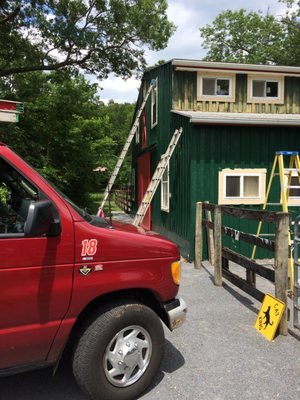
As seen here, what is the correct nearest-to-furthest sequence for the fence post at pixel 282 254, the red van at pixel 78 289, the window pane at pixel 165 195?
1. the red van at pixel 78 289
2. the fence post at pixel 282 254
3. the window pane at pixel 165 195

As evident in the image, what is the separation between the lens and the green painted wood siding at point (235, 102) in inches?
Result: 457

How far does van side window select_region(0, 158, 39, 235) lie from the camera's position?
9.74ft

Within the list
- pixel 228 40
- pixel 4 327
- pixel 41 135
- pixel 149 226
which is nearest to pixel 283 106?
pixel 149 226

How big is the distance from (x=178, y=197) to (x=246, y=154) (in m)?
A: 2.12

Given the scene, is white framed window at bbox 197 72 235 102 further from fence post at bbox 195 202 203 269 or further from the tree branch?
the tree branch

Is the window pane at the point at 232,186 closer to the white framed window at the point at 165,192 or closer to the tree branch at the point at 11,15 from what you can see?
the white framed window at the point at 165,192

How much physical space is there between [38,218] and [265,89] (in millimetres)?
11727

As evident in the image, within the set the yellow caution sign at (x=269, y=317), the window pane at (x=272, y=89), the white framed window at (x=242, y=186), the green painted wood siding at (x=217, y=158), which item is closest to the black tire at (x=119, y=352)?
the yellow caution sign at (x=269, y=317)

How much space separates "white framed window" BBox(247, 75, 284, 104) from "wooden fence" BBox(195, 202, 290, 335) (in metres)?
5.78

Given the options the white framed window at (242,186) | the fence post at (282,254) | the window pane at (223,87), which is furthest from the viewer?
the window pane at (223,87)

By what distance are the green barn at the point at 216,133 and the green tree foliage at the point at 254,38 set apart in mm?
24009

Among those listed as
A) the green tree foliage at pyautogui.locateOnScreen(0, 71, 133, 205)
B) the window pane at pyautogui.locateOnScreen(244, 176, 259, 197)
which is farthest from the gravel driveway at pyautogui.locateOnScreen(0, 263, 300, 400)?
the green tree foliage at pyautogui.locateOnScreen(0, 71, 133, 205)

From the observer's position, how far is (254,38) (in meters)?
36.8

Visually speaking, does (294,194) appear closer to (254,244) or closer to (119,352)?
(254,244)
